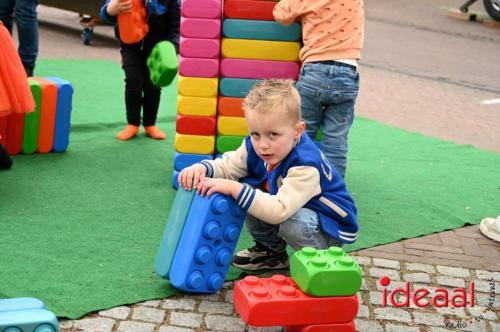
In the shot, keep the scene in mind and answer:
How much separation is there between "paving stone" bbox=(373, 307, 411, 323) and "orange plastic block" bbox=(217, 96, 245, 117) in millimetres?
1833

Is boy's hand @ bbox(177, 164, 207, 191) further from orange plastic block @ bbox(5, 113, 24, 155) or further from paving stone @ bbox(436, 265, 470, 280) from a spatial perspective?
orange plastic block @ bbox(5, 113, 24, 155)

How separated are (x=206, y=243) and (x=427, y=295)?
3.43 ft

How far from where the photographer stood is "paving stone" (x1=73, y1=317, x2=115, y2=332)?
322cm

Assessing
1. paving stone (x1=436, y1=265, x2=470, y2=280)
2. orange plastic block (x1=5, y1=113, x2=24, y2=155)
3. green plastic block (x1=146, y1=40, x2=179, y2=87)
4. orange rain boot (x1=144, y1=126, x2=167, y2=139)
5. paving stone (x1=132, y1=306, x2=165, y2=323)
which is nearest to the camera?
paving stone (x1=132, y1=306, x2=165, y2=323)

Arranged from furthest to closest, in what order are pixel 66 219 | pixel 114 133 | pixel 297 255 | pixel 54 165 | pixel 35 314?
1. pixel 114 133
2. pixel 54 165
3. pixel 66 219
4. pixel 297 255
5. pixel 35 314

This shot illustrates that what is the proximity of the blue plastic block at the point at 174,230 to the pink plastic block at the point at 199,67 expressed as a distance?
153 centimetres

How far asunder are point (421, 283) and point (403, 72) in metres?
7.36

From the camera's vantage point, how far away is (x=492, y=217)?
5066 millimetres

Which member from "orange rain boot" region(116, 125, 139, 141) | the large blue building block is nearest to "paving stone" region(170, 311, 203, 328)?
the large blue building block

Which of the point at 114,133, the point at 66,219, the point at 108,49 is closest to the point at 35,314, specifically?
the point at 66,219

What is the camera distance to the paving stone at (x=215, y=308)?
11.4ft

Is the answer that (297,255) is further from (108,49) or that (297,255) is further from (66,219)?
(108,49)

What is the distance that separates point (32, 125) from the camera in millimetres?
5582

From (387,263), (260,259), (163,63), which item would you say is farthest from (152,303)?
(163,63)
